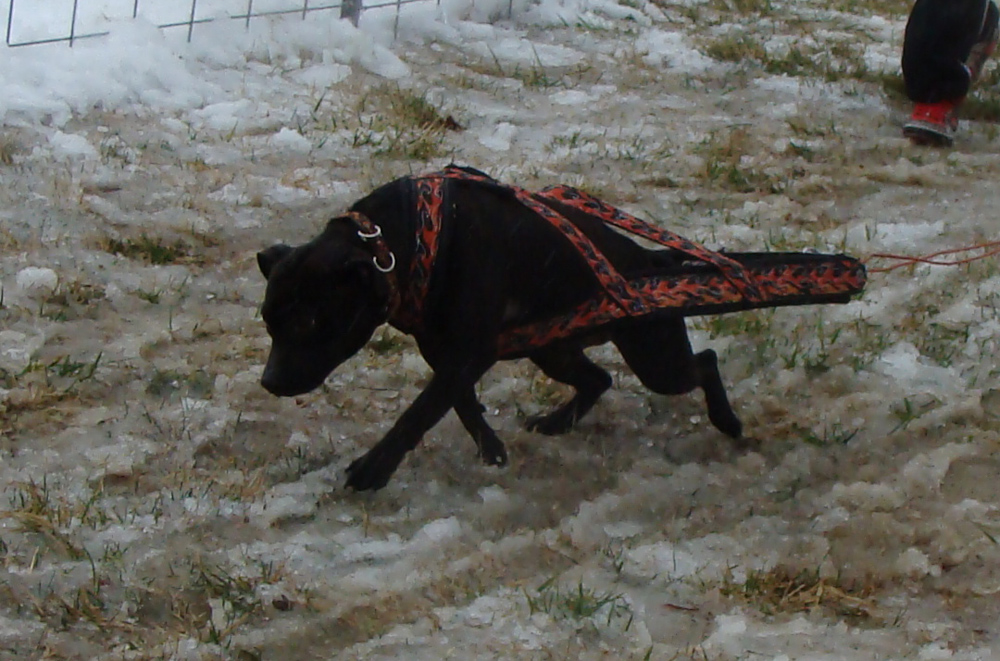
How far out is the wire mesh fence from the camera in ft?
17.9

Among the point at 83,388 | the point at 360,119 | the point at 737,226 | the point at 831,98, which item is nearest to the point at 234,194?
the point at 360,119

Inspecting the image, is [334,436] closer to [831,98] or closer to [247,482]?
[247,482]

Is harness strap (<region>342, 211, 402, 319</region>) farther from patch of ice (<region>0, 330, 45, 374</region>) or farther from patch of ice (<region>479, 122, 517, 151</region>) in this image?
patch of ice (<region>479, 122, 517, 151</region>)

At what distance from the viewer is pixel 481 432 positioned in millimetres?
2977

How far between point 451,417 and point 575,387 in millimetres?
346

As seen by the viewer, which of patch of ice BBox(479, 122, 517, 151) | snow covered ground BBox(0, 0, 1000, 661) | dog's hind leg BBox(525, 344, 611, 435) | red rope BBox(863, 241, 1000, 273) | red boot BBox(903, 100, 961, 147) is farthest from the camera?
red boot BBox(903, 100, 961, 147)

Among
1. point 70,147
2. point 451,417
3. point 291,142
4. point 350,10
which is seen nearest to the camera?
point 451,417

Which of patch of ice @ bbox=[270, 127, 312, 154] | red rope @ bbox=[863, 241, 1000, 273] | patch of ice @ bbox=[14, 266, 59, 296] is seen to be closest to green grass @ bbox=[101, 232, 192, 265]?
patch of ice @ bbox=[14, 266, 59, 296]

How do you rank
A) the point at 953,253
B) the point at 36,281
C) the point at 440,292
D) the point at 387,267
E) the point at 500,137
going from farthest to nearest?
the point at 500,137
the point at 953,253
the point at 36,281
the point at 440,292
the point at 387,267

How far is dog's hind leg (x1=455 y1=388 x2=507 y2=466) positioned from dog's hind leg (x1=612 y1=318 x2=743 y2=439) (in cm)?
38

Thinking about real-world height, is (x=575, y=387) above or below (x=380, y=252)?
below

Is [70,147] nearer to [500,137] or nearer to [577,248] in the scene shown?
[500,137]

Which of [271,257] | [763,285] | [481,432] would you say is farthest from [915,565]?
[271,257]

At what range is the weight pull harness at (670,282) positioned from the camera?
2770 mm
